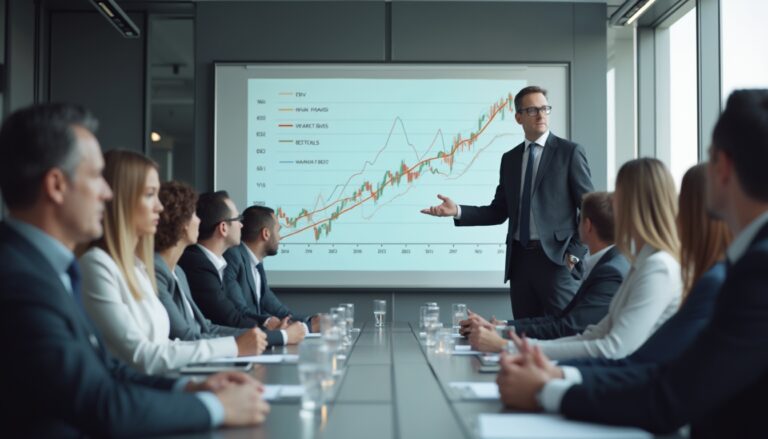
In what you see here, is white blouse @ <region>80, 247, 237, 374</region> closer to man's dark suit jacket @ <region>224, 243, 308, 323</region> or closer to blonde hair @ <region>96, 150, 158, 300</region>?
blonde hair @ <region>96, 150, 158, 300</region>

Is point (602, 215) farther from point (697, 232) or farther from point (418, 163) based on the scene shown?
point (418, 163)

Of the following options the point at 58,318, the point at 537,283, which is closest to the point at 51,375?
the point at 58,318

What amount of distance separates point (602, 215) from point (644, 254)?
2.21ft

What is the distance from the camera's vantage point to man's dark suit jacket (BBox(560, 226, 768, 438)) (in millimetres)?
1467

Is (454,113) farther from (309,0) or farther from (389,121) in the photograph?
(309,0)

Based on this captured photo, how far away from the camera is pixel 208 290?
13.8 ft

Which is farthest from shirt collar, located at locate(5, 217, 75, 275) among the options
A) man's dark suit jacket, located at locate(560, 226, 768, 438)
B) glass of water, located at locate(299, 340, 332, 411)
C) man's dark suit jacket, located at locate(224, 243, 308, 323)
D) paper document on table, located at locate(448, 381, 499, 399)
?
man's dark suit jacket, located at locate(224, 243, 308, 323)

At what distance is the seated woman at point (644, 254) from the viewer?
2.55 meters

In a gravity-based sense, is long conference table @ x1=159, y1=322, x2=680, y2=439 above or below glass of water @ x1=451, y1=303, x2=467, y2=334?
below

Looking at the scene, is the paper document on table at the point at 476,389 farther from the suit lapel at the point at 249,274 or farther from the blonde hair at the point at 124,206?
the suit lapel at the point at 249,274

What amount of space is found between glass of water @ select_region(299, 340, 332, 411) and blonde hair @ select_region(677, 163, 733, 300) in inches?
39.2

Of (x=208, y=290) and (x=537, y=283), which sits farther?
(x=537, y=283)

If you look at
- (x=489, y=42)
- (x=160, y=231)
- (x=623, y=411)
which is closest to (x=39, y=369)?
(x=623, y=411)

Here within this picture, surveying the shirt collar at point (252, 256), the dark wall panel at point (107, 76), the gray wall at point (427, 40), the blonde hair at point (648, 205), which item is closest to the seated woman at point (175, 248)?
the shirt collar at point (252, 256)
